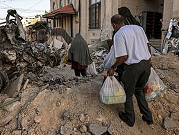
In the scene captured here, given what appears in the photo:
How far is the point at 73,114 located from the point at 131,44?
1422 mm

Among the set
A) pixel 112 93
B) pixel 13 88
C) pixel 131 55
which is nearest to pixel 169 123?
pixel 112 93

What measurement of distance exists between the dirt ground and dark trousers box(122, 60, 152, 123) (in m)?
0.25

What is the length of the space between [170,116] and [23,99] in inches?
102

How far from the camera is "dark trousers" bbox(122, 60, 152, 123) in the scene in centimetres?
271

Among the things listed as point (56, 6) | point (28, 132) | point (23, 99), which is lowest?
point (28, 132)

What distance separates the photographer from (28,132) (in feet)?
9.49

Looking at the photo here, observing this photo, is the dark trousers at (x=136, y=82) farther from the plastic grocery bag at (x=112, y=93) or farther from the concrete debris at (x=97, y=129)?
the concrete debris at (x=97, y=129)

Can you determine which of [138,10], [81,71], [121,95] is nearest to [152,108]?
[121,95]

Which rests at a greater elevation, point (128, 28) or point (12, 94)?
point (128, 28)

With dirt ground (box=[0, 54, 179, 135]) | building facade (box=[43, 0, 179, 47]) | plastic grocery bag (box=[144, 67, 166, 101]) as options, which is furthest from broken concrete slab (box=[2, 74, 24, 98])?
building facade (box=[43, 0, 179, 47])

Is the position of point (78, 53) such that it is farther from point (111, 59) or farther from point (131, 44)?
point (131, 44)

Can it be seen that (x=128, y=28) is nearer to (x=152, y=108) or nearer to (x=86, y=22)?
(x=152, y=108)

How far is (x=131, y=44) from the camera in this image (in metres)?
2.66

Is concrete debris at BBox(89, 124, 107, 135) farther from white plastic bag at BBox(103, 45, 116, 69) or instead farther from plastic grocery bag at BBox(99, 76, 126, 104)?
white plastic bag at BBox(103, 45, 116, 69)
